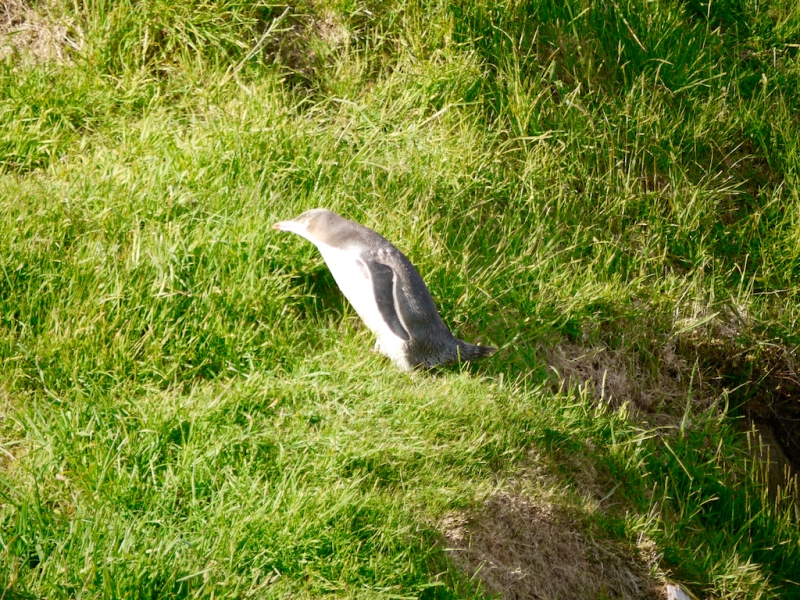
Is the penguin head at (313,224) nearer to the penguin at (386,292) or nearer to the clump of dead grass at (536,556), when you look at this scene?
the penguin at (386,292)

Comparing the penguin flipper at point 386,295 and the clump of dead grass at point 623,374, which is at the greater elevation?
the penguin flipper at point 386,295

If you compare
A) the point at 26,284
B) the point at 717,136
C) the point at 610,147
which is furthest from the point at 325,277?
the point at 717,136

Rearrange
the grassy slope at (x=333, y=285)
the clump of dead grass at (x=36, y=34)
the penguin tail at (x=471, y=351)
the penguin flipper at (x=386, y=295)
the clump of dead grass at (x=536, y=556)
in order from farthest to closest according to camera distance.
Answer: the clump of dead grass at (x=36, y=34)
the penguin tail at (x=471, y=351)
the penguin flipper at (x=386, y=295)
the clump of dead grass at (x=536, y=556)
the grassy slope at (x=333, y=285)

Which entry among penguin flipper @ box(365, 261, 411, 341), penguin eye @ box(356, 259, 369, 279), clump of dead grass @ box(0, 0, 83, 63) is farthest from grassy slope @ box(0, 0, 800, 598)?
penguin eye @ box(356, 259, 369, 279)

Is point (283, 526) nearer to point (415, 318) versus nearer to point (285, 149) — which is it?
point (415, 318)

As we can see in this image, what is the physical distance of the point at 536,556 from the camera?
11.8 ft

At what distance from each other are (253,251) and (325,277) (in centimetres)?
42

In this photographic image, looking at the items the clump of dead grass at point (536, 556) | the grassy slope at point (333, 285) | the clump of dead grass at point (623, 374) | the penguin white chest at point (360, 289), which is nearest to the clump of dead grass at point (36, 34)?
the grassy slope at point (333, 285)

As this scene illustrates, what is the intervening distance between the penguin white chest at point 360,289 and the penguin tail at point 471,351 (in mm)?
314

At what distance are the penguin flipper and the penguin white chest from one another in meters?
0.01

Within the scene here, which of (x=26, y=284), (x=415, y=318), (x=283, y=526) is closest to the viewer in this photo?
(x=283, y=526)

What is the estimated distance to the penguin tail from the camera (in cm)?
415

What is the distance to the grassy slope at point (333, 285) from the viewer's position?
10.4ft

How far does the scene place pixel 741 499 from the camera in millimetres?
4613
